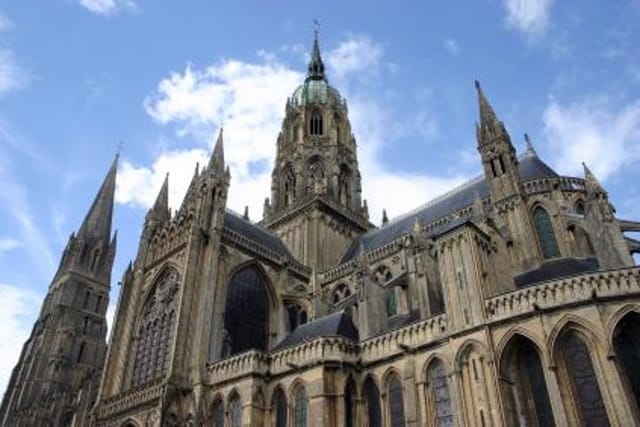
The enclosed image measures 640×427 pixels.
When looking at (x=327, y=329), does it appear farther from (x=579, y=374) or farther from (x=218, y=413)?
(x=579, y=374)

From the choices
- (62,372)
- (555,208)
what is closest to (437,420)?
(555,208)

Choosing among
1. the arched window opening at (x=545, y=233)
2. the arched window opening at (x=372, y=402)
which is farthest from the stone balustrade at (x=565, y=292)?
the arched window opening at (x=545, y=233)

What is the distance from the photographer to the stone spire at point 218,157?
3200 cm

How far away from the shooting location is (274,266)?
106 ft

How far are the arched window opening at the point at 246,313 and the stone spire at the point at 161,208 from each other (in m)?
7.58

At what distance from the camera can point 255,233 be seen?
3622cm

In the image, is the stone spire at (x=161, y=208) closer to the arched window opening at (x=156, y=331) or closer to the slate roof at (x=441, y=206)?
the arched window opening at (x=156, y=331)

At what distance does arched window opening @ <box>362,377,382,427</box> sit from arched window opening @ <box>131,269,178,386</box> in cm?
1100

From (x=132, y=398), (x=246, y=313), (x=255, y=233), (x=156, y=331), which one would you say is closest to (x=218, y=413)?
(x=132, y=398)

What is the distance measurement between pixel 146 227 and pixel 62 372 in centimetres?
2436

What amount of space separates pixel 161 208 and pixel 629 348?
93.1 ft

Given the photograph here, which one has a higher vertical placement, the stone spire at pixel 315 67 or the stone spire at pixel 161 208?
the stone spire at pixel 315 67

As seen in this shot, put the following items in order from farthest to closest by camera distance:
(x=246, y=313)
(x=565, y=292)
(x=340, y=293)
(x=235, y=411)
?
(x=340, y=293) < (x=246, y=313) < (x=235, y=411) < (x=565, y=292)

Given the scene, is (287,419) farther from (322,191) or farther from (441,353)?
(322,191)
